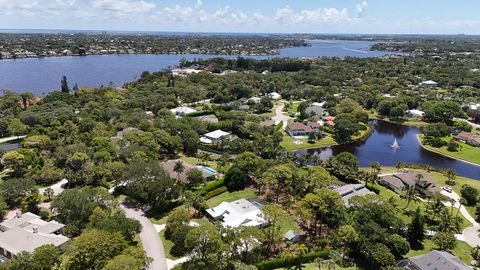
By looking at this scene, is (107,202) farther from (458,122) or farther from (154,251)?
(458,122)

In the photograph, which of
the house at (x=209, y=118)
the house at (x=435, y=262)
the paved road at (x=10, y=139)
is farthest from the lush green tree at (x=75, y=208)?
the house at (x=209, y=118)

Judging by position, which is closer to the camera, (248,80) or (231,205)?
(231,205)

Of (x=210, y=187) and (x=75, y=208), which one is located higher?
(x=75, y=208)

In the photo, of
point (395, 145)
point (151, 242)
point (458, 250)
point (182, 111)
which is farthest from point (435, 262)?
point (182, 111)

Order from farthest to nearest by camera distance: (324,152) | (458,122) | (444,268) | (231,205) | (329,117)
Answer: (329,117)
(458,122)
(324,152)
(231,205)
(444,268)

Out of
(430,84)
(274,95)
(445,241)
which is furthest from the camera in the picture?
(430,84)

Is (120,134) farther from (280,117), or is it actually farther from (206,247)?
(206,247)

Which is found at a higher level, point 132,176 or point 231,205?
point 132,176

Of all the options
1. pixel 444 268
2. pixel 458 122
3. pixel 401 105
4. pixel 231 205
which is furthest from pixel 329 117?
pixel 444 268
